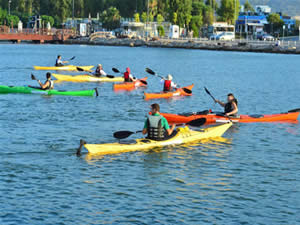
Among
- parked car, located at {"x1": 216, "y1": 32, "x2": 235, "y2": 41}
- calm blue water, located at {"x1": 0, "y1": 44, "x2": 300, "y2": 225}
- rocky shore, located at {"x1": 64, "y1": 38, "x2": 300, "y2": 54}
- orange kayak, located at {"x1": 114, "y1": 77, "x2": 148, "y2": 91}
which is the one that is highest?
parked car, located at {"x1": 216, "y1": 32, "x2": 235, "y2": 41}

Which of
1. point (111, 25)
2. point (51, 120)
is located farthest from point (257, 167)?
point (111, 25)

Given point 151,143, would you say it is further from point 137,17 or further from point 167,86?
point 137,17

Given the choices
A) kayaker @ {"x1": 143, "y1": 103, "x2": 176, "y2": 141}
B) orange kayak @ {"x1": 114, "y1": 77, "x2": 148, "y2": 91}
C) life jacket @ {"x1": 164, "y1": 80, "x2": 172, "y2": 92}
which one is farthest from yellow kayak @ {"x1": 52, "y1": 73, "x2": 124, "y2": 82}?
kayaker @ {"x1": 143, "y1": 103, "x2": 176, "y2": 141}

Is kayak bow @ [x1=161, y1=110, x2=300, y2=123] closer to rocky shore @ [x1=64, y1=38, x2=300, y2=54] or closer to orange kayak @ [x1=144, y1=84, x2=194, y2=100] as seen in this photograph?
orange kayak @ [x1=144, y1=84, x2=194, y2=100]

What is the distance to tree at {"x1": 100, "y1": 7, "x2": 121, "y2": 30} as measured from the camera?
17075 cm

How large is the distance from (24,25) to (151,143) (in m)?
169

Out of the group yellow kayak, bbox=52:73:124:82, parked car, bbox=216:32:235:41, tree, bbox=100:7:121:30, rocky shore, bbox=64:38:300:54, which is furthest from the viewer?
tree, bbox=100:7:121:30

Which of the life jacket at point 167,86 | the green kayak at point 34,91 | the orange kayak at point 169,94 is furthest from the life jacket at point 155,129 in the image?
the green kayak at point 34,91

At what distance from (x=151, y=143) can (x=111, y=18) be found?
155 m

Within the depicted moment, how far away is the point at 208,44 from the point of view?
129 m

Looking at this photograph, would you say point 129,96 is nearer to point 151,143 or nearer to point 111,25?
point 151,143

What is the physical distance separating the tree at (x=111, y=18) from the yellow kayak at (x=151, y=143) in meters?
152

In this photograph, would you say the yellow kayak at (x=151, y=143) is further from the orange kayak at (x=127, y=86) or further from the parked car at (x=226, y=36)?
the parked car at (x=226, y=36)

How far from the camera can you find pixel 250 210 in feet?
46.4
